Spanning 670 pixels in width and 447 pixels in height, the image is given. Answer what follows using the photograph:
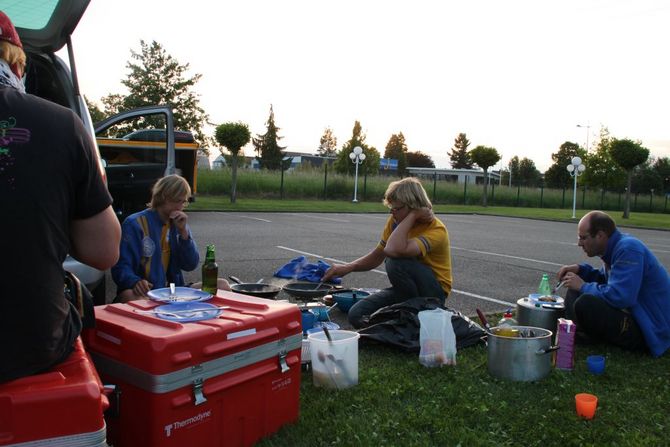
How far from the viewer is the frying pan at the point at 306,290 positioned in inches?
215

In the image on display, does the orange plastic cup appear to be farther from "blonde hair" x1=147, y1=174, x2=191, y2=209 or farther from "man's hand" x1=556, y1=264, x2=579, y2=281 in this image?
"blonde hair" x1=147, y1=174, x2=191, y2=209

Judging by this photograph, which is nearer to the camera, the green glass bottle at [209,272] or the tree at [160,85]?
the green glass bottle at [209,272]

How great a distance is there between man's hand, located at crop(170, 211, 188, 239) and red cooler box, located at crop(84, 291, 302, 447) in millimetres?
1555

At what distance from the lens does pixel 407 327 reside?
4.42m

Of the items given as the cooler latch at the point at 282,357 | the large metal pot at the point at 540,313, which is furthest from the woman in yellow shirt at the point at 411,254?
the cooler latch at the point at 282,357

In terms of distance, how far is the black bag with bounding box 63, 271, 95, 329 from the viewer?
2.19 metres

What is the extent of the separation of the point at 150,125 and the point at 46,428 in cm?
2537

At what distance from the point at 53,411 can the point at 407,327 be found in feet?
10.0

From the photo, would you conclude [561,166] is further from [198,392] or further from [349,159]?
[198,392]

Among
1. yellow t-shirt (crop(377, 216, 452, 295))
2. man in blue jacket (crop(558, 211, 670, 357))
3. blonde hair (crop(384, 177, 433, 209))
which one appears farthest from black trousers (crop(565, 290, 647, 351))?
blonde hair (crop(384, 177, 433, 209))

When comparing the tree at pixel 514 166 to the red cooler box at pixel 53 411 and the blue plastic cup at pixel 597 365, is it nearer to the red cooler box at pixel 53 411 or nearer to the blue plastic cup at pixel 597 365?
the blue plastic cup at pixel 597 365

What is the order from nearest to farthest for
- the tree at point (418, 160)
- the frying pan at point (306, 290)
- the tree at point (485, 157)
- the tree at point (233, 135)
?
the frying pan at point (306, 290)
the tree at point (233, 135)
the tree at point (485, 157)
the tree at point (418, 160)

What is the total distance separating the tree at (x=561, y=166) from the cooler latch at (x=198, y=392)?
225ft

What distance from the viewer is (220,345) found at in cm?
248
